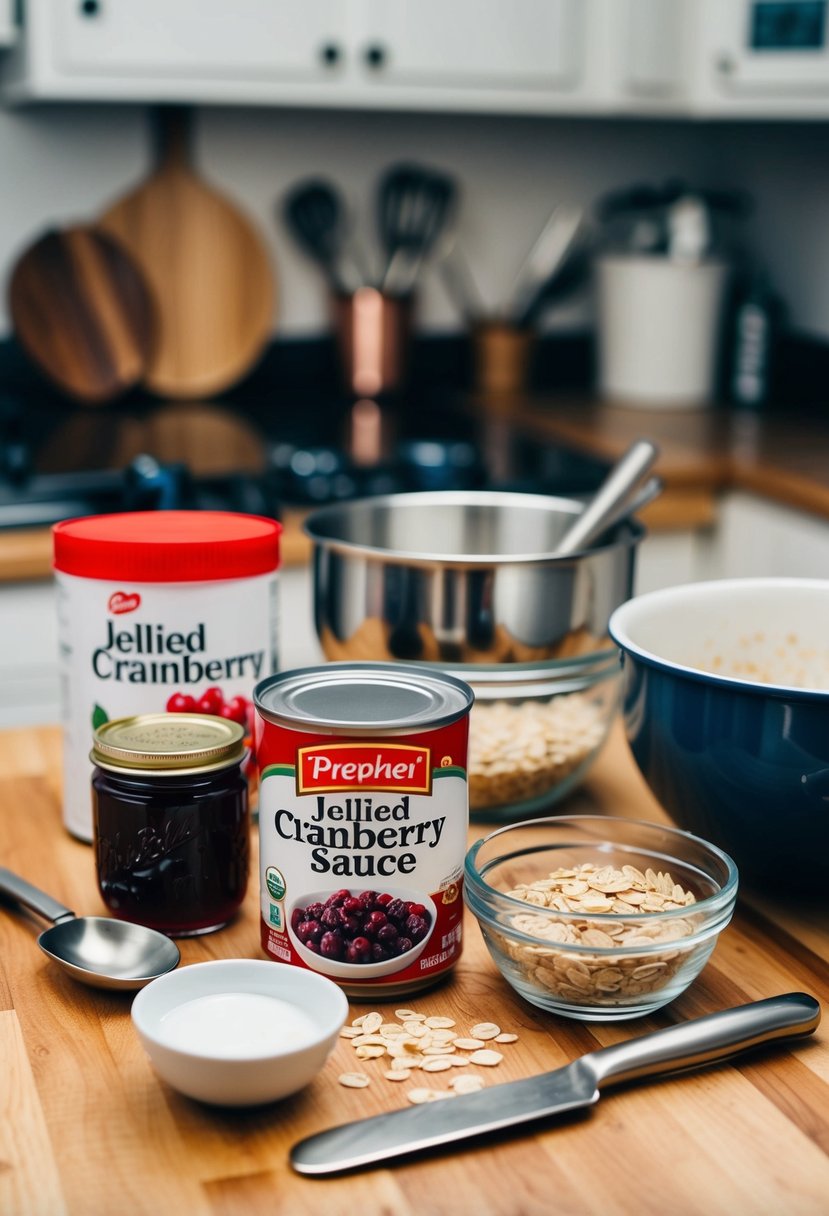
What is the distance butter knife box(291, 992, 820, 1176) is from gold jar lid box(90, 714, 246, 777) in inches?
8.3

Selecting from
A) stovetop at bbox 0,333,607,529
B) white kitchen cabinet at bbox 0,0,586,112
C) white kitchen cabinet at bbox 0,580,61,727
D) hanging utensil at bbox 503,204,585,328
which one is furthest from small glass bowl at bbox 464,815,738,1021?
hanging utensil at bbox 503,204,585,328

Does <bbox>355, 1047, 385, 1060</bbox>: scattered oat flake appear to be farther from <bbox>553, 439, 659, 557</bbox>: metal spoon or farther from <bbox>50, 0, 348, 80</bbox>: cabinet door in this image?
Answer: <bbox>50, 0, 348, 80</bbox>: cabinet door

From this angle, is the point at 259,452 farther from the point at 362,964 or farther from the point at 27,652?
the point at 362,964

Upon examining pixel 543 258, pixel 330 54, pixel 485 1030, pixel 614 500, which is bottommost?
pixel 485 1030

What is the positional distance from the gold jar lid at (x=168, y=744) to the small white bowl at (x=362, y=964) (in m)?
0.09

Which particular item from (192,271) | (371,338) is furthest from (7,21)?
(371,338)

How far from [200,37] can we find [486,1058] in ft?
6.24

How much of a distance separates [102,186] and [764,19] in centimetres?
121

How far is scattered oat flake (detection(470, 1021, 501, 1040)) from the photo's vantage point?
0.68 meters

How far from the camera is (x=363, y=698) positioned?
719 millimetres

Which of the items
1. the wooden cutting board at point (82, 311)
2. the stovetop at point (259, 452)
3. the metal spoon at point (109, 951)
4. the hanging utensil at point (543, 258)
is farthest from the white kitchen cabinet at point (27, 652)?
the hanging utensil at point (543, 258)

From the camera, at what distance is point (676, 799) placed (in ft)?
2.69

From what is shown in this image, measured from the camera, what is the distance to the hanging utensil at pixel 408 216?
268cm

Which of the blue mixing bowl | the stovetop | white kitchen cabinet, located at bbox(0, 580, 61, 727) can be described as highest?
the blue mixing bowl
